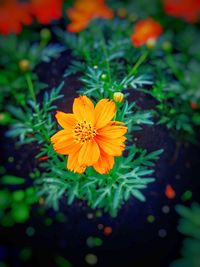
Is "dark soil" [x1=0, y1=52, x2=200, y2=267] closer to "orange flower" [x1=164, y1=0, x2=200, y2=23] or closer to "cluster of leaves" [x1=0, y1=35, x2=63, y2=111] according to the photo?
"cluster of leaves" [x1=0, y1=35, x2=63, y2=111]

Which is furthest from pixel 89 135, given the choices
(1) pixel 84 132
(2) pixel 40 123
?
(2) pixel 40 123

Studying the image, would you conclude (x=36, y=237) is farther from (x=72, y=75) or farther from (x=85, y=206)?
(x=72, y=75)

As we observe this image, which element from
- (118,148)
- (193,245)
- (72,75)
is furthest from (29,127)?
(193,245)

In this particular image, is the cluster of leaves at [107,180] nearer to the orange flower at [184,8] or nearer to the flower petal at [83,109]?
the flower petal at [83,109]

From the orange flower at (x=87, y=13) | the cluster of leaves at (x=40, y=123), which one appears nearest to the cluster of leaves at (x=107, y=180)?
the cluster of leaves at (x=40, y=123)

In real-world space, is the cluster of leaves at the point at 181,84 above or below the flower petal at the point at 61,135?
above

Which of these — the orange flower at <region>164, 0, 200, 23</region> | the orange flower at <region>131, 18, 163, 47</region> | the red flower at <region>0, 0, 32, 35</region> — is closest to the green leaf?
the red flower at <region>0, 0, 32, 35</region>
